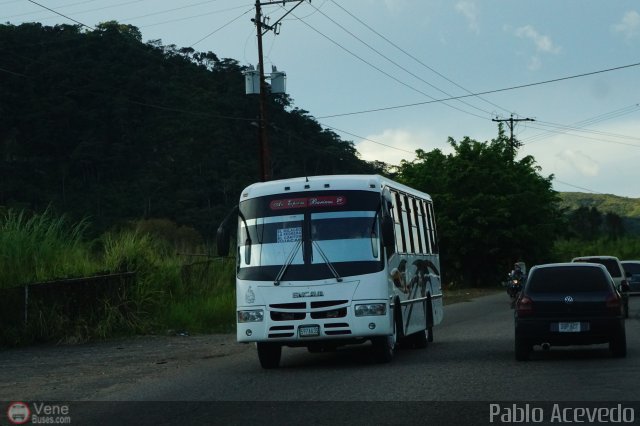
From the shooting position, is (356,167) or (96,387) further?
(356,167)

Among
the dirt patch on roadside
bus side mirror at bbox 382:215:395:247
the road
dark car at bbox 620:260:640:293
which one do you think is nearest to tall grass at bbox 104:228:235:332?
the dirt patch on roadside

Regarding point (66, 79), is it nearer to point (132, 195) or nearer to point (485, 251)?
point (132, 195)

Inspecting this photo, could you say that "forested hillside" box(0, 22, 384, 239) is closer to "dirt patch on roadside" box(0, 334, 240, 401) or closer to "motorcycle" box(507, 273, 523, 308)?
"motorcycle" box(507, 273, 523, 308)

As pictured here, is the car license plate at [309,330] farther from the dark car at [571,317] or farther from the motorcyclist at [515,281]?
the motorcyclist at [515,281]

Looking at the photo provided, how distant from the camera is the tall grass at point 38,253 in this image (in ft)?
84.6

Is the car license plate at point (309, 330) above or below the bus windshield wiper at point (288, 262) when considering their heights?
below

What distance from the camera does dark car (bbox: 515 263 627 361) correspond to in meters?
17.0

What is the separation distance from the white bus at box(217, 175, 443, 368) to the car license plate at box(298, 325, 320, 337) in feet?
0.05

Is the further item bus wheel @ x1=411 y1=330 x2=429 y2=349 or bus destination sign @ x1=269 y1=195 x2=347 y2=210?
bus wheel @ x1=411 y1=330 x2=429 y2=349

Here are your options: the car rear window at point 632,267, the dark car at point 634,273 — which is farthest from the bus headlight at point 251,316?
the car rear window at point 632,267

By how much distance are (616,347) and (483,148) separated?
4974cm

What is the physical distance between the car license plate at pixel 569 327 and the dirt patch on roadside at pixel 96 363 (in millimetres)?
6104

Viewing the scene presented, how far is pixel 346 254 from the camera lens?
17266 millimetres

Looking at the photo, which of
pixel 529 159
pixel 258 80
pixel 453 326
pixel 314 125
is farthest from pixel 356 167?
pixel 453 326
